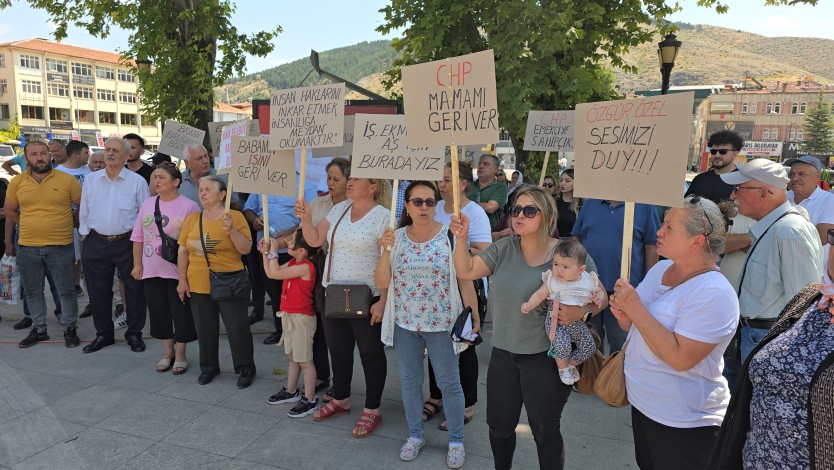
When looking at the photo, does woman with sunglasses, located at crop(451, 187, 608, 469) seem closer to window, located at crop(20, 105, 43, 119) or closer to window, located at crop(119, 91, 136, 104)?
window, located at crop(20, 105, 43, 119)

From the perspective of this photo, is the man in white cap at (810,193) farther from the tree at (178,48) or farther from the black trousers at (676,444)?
the tree at (178,48)

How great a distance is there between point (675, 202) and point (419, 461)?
241 centimetres

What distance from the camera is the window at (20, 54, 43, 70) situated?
2613 inches

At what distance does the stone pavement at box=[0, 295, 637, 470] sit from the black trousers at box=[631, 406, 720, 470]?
4.28 ft

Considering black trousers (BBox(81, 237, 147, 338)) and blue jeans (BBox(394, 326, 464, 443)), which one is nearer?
blue jeans (BBox(394, 326, 464, 443))

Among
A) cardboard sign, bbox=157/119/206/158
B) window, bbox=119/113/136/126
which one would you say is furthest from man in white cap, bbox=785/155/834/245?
window, bbox=119/113/136/126

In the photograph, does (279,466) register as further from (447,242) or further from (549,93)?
(549,93)

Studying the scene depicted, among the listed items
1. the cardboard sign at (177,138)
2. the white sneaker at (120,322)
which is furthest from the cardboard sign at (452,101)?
the white sneaker at (120,322)

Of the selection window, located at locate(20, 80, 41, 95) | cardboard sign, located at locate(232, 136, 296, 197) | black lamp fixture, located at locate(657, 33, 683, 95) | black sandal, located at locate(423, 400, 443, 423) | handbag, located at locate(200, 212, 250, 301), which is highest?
window, located at locate(20, 80, 41, 95)

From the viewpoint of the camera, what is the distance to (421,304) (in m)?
3.58

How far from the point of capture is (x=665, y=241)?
2.42 metres

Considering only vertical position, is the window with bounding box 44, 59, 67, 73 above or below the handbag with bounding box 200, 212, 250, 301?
above

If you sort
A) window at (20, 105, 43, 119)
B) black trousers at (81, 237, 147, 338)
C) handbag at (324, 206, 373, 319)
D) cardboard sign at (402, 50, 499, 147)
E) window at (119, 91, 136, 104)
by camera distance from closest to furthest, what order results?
cardboard sign at (402, 50, 499, 147)
handbag at (324, 206, 373, 319)
black trousers at (81, 237, 147, 338)
window at (20, 105, 43, 119)
window at (119, 91, 136, 104)

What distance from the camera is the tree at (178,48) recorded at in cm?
1038
